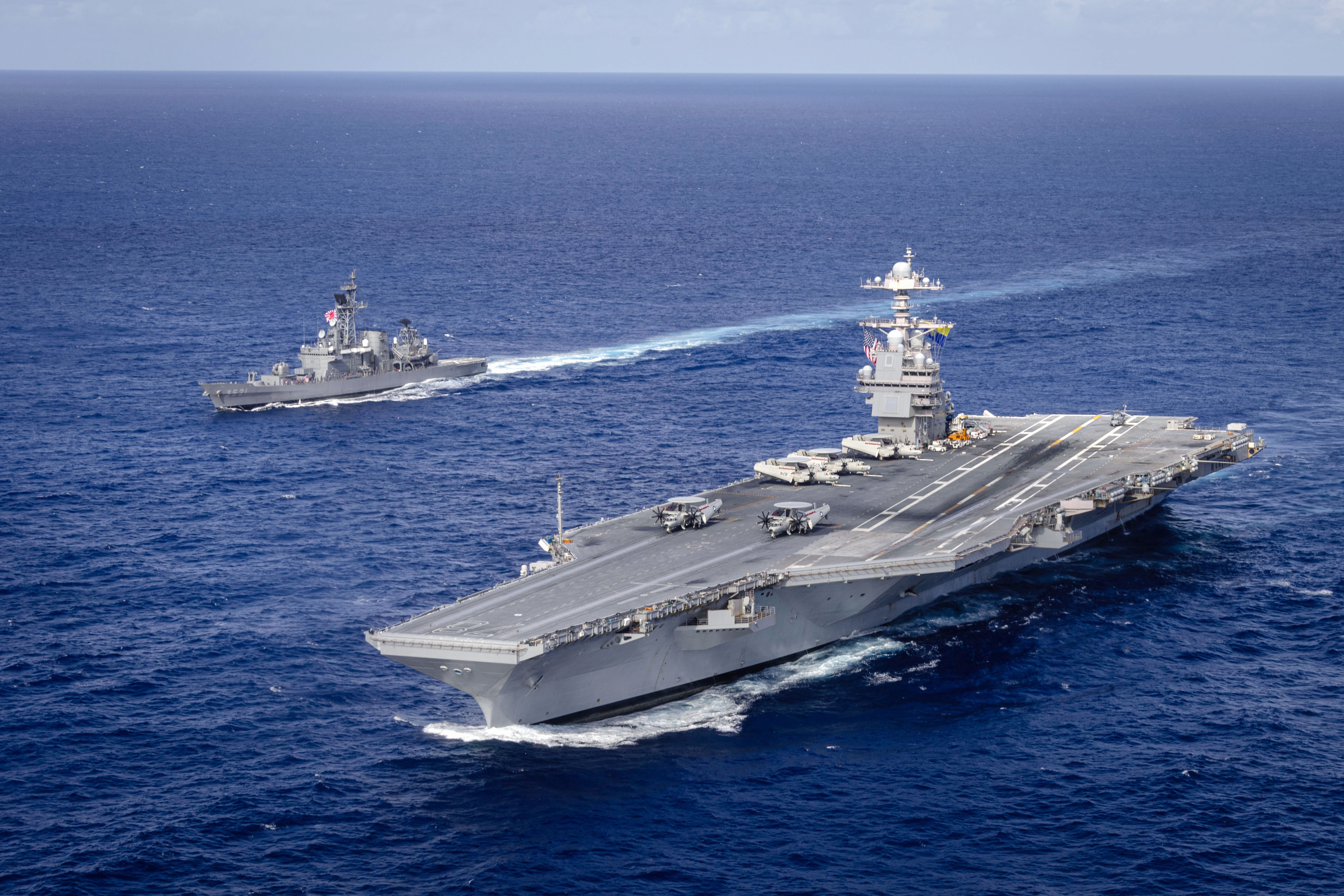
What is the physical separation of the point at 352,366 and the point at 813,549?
1900 inches

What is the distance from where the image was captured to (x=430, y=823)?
3888 centimetres

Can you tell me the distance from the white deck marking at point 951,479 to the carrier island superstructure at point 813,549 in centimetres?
14

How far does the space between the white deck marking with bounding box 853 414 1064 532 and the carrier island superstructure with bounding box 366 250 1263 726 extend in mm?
139

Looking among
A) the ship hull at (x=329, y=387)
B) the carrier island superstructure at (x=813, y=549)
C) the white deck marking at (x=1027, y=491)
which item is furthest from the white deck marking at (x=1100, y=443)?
the ship hull at (x=329, y=387)

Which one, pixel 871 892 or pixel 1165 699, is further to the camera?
pixel 1165 699

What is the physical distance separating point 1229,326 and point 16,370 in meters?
79.5

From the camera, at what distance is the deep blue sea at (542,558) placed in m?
37.8

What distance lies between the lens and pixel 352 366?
91.9m

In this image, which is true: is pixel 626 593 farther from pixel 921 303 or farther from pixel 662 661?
pixel 921 303

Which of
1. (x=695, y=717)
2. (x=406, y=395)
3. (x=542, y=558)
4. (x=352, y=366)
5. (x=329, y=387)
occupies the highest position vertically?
(x=352, y=366)

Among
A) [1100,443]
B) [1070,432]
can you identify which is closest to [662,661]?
[1100,443]

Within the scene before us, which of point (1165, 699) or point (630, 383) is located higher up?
point (630, 383)

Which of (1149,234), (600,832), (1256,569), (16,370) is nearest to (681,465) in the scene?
(1256,569)

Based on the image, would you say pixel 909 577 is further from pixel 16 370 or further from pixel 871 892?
pixel 16 370
